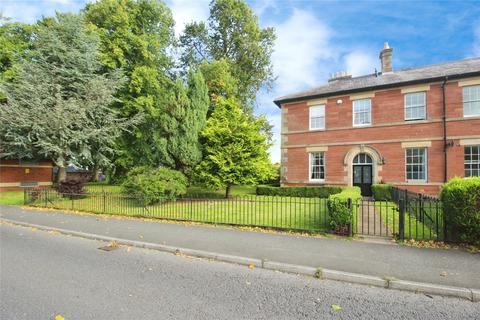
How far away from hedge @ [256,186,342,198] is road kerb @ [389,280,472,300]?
43.3ft

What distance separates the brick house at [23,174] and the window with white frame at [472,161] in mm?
33316

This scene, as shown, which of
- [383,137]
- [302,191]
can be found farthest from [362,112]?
[302,191]

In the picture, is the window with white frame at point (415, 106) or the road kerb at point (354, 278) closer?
the road kerb at point (354, 278)

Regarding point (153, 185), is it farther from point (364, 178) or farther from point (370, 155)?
point (370, 155)

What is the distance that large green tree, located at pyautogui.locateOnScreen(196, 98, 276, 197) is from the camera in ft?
47.5

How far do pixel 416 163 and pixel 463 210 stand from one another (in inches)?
492

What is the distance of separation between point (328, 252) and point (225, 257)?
2.35m

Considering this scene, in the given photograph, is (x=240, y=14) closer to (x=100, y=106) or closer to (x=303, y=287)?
(x=100, y=106)

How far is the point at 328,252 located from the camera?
6.16 meters

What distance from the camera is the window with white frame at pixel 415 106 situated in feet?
56.7

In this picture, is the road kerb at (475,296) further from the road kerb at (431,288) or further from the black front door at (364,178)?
the black front door at (364,178)

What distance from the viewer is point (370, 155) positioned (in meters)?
18.5

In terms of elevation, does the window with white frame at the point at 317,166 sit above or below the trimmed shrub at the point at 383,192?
above

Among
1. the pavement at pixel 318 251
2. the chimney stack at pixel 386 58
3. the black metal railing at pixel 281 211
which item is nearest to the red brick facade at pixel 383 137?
the chimney stack at pixel 386 58
